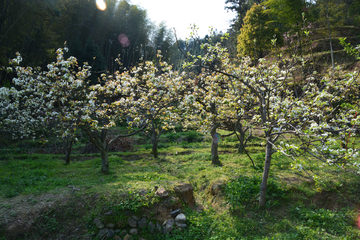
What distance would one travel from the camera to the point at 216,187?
23.2 ft

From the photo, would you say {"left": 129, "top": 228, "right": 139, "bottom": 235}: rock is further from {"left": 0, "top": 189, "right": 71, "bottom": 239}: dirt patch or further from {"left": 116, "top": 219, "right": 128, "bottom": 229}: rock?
{"left": 0, "top": 189, "right": 71, "bottom": 239}: dirt patch

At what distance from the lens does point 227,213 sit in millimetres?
6203

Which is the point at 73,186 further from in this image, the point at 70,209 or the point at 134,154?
the point at 134,154

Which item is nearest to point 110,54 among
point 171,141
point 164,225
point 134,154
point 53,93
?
point 171,141

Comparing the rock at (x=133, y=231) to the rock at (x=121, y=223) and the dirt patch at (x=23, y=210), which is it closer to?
the rock at (x=121, y=223)

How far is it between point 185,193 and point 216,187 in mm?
1110

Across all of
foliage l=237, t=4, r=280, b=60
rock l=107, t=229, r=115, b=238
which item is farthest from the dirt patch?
foliage l=237, t=4, r=280, b=60

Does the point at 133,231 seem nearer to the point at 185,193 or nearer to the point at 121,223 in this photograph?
the point at 121,223

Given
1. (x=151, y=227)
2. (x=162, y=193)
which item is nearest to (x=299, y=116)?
(x=162, y=193)

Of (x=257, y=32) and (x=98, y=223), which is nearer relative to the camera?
(x=98, y=223)

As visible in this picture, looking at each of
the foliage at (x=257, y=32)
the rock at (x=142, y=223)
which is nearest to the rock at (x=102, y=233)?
the rock at (x=142, y=223)

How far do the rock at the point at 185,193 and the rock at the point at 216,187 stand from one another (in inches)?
29.5

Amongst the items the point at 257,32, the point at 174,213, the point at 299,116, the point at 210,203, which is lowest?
the point at 210,203

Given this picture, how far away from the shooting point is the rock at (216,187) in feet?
23.0
